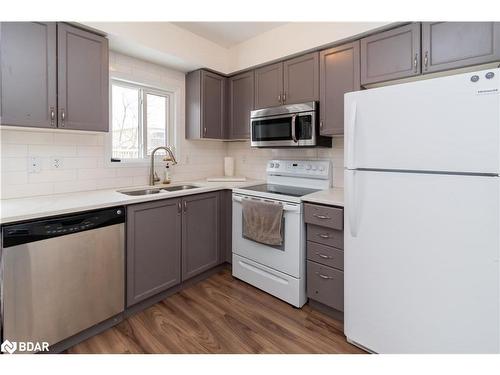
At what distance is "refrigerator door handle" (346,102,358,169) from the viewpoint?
154 cm

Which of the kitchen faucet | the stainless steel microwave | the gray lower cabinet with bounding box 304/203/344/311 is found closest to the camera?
the gray lower cabinet with bounding box 304/203/344/311

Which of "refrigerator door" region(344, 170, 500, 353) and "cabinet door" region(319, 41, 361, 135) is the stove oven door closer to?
"refrigerator door" region(344, 170, 500, 353)

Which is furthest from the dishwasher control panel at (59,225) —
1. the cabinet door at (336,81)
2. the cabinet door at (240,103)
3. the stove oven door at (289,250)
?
the cabinet door at (336,81)

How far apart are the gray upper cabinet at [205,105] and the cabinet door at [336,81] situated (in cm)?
124

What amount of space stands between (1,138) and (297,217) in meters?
2.23

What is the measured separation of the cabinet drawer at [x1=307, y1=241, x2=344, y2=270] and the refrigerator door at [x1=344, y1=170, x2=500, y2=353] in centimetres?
22

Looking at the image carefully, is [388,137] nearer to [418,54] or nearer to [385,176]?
[385,176]

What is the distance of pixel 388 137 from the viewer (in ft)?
4.69

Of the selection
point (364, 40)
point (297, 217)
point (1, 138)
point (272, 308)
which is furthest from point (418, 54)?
point (1, 138)

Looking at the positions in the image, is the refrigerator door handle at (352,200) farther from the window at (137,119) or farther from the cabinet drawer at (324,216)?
the window at (137,119)

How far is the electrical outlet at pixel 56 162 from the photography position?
2020 millimetres

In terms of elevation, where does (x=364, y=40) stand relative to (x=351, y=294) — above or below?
above

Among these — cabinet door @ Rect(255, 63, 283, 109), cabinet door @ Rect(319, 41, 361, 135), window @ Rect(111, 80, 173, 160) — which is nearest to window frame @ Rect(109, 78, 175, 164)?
window @ Rect(111, 80, 173, 160)
